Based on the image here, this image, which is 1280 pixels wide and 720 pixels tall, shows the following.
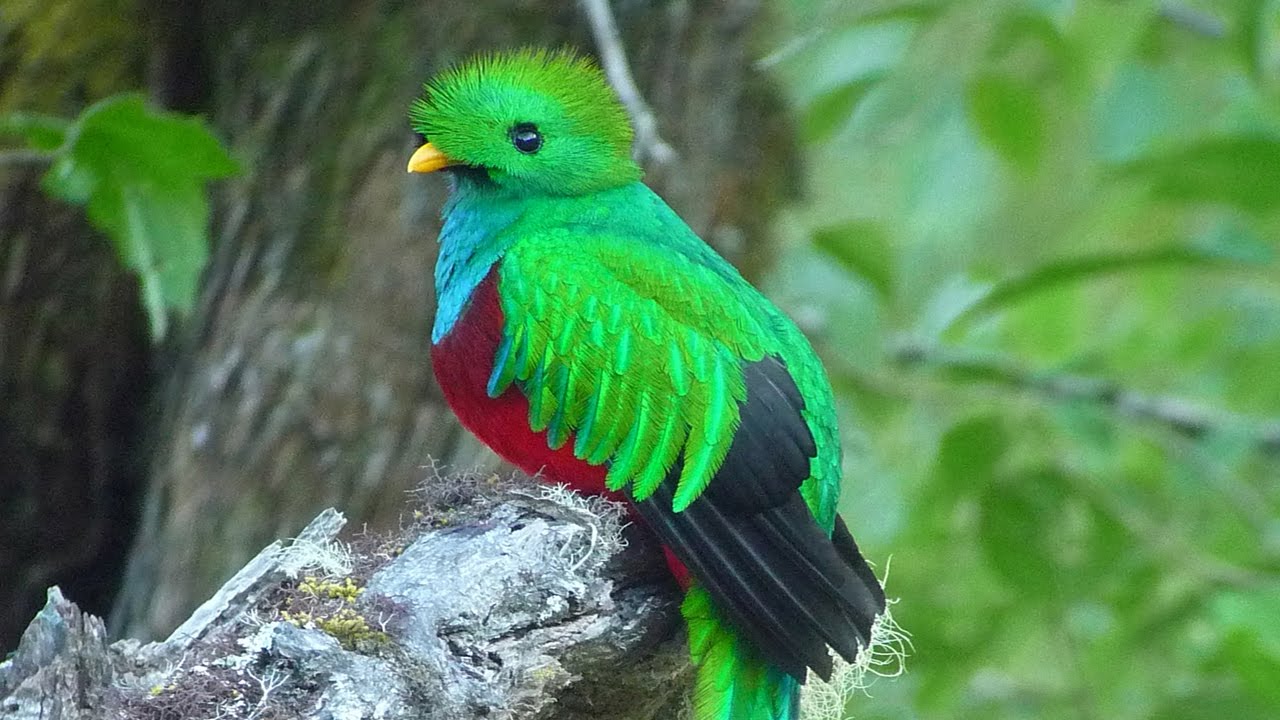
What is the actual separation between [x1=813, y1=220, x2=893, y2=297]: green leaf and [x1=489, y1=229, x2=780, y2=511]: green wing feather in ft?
5.97

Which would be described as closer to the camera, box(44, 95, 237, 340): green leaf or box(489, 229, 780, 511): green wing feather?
box(489, 229, 780, 511): green wing feather

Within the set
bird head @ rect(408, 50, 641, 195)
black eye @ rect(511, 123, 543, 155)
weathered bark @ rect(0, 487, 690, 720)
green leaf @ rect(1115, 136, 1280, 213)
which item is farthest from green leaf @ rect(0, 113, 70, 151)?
green leaf @ rect(1115, 136, 1280, 213)

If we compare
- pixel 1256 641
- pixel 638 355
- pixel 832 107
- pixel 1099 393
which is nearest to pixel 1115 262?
pixel 1099 393

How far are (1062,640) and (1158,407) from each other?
1.00 metres

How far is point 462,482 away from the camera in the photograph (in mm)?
2549

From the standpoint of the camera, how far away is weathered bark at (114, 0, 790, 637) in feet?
12.4

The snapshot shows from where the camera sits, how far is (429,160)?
9.86ft

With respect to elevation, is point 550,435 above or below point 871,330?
above

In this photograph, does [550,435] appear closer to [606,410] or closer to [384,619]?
[606,410]

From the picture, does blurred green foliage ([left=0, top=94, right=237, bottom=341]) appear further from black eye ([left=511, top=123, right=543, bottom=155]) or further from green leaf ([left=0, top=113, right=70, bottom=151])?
black eye ([left=511, top=123, right=543, bottom=155])

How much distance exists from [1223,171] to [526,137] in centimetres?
214

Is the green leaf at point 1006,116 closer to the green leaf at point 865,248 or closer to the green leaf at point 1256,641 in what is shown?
the green leaf at point 865,248

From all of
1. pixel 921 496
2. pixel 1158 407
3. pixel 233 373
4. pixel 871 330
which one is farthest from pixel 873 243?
pixel 233 373

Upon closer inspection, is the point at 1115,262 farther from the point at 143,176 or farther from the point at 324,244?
the point at 143,176
